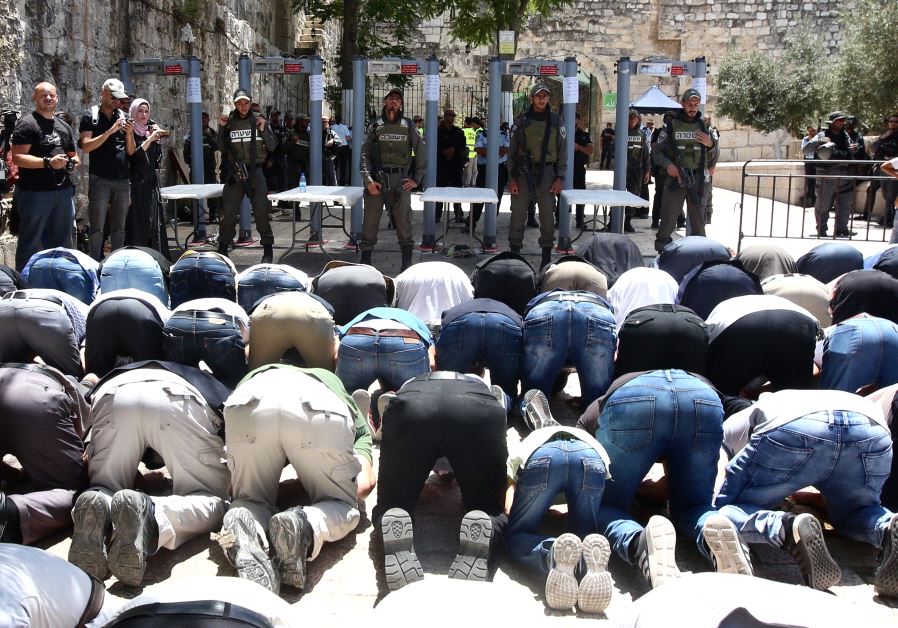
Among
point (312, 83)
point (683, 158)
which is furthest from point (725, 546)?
point (312, 83)

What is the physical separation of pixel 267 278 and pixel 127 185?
370 centimetres

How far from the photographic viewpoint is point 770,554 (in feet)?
13.5

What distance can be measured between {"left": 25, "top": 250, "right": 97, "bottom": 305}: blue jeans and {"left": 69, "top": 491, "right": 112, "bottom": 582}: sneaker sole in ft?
10.8

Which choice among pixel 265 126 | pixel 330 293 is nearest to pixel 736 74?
pixel 265 126

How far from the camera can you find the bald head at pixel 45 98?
26.5 feet

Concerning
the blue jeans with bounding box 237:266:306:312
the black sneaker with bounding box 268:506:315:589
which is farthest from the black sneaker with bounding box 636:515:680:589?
the blue jeans with bounding box 237:266:306:312

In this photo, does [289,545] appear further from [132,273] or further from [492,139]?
[492,139]

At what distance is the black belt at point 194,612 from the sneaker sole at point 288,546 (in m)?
1.41

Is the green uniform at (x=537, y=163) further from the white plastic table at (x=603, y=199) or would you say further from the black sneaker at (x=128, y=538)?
the black sneaker at (x=128, y=538)

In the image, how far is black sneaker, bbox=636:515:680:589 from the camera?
11.3ft

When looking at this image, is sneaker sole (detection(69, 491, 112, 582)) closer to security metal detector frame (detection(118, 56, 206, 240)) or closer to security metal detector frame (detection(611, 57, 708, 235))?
security metal detector frame (detection(118, 56, 206, 240))

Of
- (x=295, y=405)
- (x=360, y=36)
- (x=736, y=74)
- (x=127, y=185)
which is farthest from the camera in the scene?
(x=736, y=74)

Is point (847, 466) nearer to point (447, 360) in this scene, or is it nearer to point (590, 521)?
point (590, 521)

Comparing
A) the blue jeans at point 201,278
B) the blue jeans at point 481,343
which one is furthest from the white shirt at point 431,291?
the blue jeans at point 201,278
